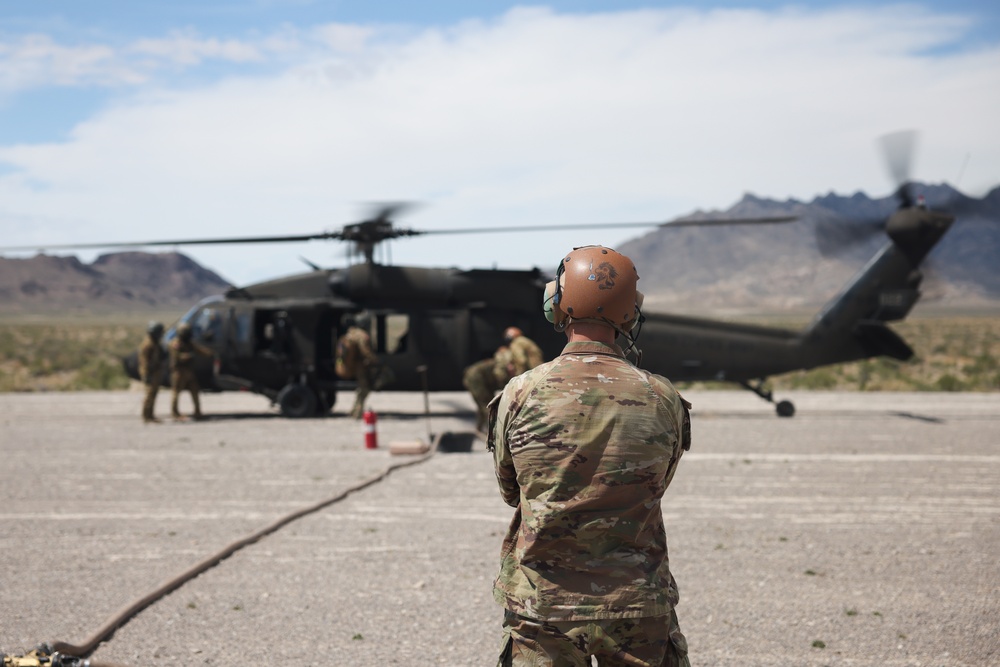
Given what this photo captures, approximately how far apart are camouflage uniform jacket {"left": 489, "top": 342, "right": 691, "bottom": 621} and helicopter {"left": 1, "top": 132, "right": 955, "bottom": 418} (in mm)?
12592

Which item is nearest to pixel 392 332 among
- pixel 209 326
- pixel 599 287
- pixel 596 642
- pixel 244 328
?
pixel 244 328

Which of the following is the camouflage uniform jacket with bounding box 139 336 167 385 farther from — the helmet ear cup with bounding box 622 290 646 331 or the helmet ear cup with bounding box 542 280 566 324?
the helmet ear cup with bounding box 622 290 646 331

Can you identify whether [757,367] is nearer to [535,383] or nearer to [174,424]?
[174,424]

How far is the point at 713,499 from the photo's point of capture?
9234 millimetres

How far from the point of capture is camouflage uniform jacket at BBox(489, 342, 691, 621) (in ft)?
8.98

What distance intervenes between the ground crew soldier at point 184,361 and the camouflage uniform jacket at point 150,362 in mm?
247

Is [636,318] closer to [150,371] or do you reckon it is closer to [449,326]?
[449,326]

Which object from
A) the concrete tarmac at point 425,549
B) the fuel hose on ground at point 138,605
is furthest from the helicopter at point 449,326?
the fuel hose on ground at point 138,605

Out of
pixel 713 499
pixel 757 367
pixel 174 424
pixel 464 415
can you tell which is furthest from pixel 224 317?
pixel 713 499

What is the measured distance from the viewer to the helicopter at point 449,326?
52.0 feet

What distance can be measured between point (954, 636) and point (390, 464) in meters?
7.20

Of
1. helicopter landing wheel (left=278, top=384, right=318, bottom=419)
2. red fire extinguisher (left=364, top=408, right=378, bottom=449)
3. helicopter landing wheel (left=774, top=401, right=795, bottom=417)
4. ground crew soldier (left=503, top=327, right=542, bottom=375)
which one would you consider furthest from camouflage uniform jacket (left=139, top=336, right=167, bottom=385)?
helicopter landing wheel (left=774, top=401, right=795, bottom=417)

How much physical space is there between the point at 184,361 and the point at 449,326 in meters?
4.56

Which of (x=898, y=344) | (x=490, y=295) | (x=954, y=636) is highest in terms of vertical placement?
(x=490, y=295)
